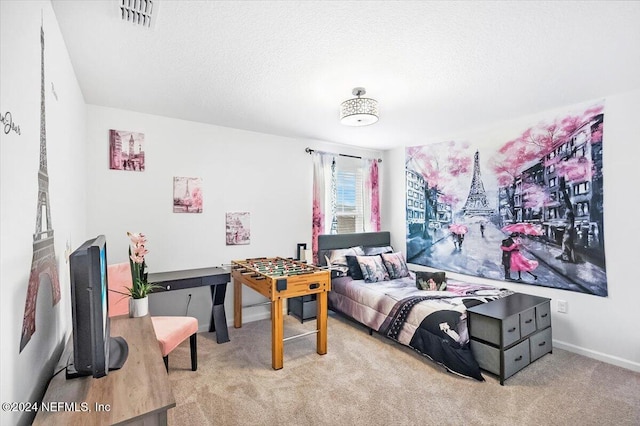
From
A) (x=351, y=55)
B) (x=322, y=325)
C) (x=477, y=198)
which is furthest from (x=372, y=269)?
(x=351, y=55)

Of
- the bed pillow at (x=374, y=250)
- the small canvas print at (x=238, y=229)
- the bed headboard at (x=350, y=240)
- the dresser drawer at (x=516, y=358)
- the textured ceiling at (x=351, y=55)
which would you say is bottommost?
the dresser drawer at (x=516, y=358)

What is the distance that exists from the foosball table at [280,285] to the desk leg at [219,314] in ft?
0.79

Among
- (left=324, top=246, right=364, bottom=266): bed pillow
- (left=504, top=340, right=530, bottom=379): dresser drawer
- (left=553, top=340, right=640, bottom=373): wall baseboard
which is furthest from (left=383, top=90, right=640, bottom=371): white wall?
(left=324, top=246, right=364, bottom=266): bed pillow

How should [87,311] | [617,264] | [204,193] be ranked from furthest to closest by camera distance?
[204,193] < [617,264] < [87,311]

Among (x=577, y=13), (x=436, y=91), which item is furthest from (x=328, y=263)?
(x=577, y=13)

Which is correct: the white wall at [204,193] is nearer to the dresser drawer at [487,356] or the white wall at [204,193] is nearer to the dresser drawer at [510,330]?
the dresser drawer at [487,356]

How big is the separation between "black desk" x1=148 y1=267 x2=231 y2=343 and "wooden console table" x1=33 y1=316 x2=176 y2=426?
155 centimetres

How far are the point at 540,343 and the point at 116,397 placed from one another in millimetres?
3470

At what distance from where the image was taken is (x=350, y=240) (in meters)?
4.77

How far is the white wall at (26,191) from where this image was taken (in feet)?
3.31

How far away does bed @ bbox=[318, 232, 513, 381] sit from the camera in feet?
9.01

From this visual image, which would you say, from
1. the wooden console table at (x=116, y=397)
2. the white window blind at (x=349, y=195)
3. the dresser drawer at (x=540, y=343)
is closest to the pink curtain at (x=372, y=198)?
the white window blind at (x=349, y=195)

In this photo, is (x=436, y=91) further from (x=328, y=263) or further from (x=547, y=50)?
(x=328, y=263)

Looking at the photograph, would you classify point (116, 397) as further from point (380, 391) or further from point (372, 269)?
point (372, 269)
